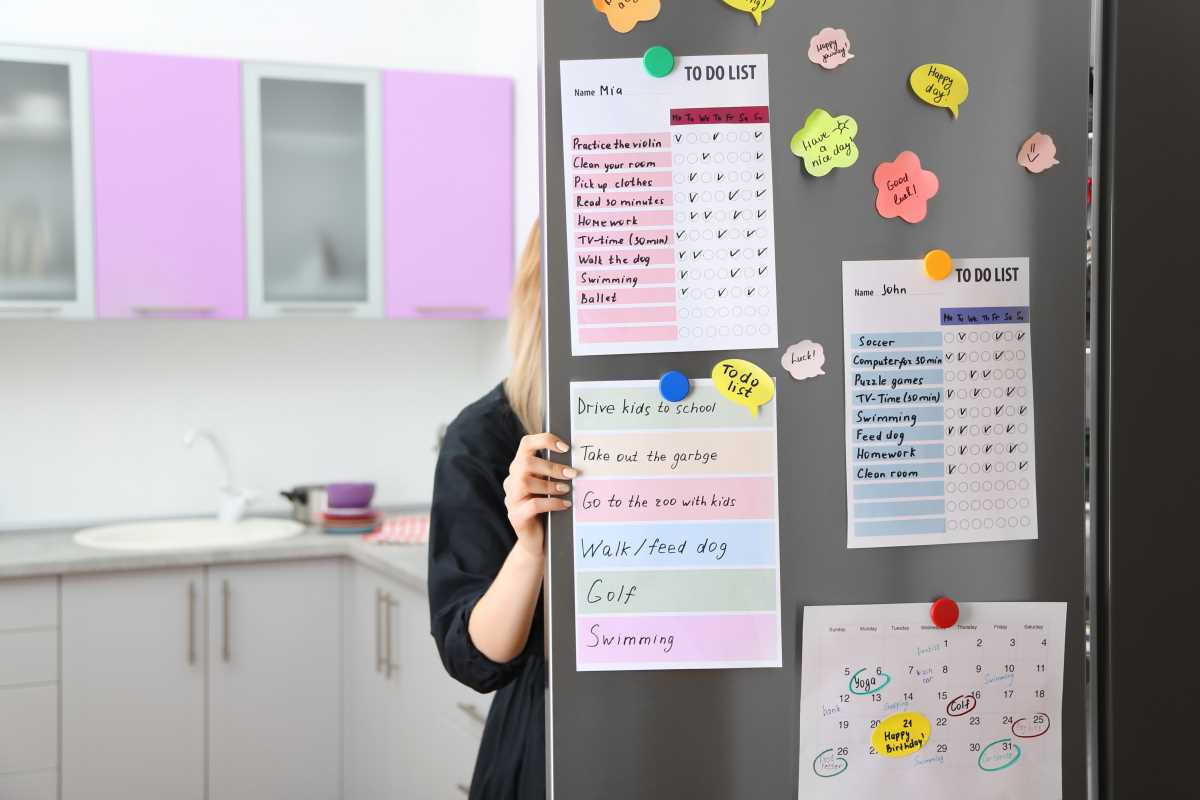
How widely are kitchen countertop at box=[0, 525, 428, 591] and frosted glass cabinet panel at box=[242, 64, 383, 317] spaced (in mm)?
676

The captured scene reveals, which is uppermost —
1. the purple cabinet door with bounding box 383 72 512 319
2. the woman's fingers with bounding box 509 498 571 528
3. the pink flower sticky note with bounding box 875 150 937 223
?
the purple cabinet door with bounding box 383 72 512 319

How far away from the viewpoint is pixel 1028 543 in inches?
45.7

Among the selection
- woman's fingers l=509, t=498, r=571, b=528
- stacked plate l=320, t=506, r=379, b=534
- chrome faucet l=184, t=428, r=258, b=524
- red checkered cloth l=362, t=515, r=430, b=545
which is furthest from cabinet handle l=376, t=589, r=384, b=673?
woman's fingers l=509, t=498, r=571, b=528

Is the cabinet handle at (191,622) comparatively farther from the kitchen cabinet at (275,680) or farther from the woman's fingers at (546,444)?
the woman's fingers at (546,444)

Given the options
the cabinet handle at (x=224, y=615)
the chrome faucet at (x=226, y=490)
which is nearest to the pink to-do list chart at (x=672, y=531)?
the cabinet handle at (x=224, y=615)

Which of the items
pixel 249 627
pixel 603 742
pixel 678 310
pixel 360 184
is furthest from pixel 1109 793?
pixel 360 184

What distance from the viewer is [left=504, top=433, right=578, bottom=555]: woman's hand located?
43.0 inches

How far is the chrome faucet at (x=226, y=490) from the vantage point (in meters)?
3.40

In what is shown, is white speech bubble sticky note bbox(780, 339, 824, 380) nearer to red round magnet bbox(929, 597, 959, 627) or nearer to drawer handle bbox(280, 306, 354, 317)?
red round magnet bbox(929, 597, 959, 627)

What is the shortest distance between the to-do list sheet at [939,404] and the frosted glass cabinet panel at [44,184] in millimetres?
2533

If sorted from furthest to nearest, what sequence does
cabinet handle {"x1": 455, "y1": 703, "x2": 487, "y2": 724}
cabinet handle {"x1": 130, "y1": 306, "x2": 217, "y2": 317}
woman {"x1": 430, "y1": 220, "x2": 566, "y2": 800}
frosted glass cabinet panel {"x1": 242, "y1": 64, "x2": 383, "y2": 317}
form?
frosted glass cabinet panel {"x1": 242, "y1": 64, "x2": 383, "y2": 317} → cabinet handle {"x1": 130, "y1": 306, "x2": 217, "y2": 317} → cabinet handle {"x1": 455, "y1": 703, "x2": 487, "y2": 724} → woman {"x1": 430, "y1": 220, "x2": 566, "y2": 800}

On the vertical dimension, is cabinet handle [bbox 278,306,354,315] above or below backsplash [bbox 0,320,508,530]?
above

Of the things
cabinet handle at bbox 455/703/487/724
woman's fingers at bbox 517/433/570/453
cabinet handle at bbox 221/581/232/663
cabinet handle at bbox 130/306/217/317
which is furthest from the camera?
cabinet handle at bbox 130/306/217/317

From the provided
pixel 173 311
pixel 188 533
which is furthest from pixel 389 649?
pixel 173 311
